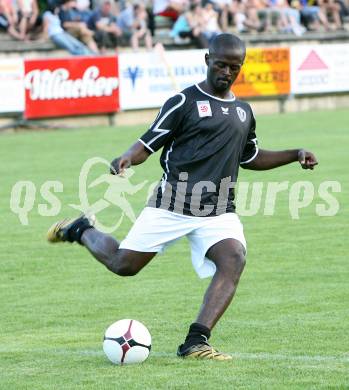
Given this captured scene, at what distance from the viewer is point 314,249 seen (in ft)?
36.8

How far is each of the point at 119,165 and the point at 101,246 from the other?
3.14 ft

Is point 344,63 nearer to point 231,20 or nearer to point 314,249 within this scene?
point 231,20

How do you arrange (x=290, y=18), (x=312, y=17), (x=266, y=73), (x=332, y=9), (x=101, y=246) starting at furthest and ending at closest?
(x=332, y=9), (x=312, y=17), (x=290, y=18), (x=266, y=73), (x=101, y=246)

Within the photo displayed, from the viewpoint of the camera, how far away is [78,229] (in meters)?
8.01

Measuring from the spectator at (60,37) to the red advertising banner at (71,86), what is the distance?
1.23 m

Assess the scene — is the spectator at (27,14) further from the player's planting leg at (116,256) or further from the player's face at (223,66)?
the player's face at (223,66)

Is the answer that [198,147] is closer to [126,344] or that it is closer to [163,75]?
[126,344]

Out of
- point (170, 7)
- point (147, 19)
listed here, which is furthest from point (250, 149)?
point (170, 7)

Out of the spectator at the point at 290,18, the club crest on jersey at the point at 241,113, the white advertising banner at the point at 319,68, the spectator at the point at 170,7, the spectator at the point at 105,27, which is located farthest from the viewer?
the spectator at the point at 290,18

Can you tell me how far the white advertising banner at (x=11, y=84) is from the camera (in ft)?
77.5

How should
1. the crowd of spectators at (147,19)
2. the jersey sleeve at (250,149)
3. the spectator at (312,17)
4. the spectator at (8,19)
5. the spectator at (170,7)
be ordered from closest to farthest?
the jersey sleeve at (250,149) → the spectator at (8,19) → the crowd of spectators at (147,19) → the spectator at (170,7) → the spectator at (312,17)

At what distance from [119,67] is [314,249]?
15394 mm

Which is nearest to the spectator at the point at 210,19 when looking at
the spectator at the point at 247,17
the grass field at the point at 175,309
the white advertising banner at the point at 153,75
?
the spectator at the point at 247,17

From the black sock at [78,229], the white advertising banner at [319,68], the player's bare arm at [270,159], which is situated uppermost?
the player's bare arm at [270,159]
